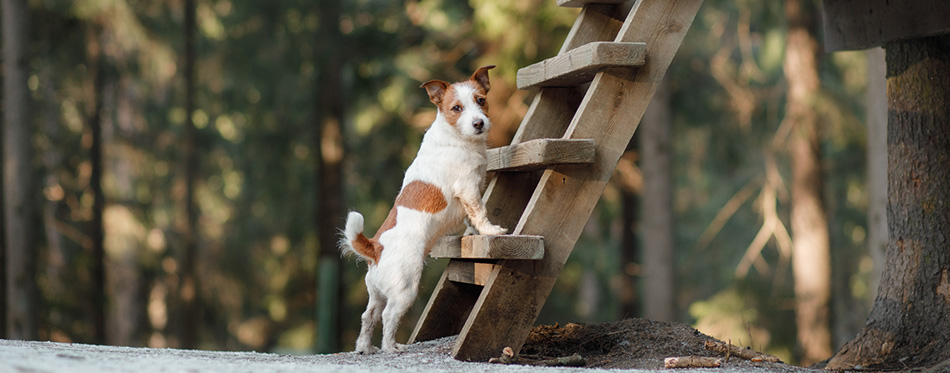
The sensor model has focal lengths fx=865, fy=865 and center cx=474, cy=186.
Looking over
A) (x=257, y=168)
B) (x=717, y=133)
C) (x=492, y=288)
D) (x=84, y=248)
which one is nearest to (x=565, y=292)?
(x=717, y=133)

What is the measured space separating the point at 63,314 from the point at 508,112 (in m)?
10.2

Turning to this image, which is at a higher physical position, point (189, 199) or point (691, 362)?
point (189, 199)

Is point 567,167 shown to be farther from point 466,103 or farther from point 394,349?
point 394,349

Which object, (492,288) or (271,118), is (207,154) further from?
(492,288)

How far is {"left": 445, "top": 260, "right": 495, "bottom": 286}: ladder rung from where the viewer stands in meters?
4.82

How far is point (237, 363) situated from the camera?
3867mm

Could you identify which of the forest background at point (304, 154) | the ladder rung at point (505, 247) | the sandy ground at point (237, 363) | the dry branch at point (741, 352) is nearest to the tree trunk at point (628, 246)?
the forest background at point (304, 154)

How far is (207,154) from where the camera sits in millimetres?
20656

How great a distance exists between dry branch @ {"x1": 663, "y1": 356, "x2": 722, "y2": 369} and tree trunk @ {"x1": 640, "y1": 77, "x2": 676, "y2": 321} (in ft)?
25.3

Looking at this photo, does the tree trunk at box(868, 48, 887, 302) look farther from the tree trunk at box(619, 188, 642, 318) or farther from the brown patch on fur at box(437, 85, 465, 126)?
the tree trunk at box(619, 188, 642, 318)

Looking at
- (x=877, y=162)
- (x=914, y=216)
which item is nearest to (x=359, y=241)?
(x=914, y=216)

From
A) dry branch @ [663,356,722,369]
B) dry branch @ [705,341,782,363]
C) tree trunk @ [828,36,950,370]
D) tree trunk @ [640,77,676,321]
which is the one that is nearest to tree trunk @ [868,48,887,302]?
tree trunk @ [828,36,950,370]

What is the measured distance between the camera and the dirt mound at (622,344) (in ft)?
15.5

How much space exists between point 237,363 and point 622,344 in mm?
2263
